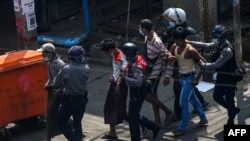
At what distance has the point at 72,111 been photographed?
9.84m

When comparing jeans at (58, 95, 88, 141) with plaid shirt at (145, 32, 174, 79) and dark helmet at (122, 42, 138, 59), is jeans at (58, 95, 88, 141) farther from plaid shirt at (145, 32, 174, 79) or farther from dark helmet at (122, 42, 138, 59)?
plaid shirt at (145, 32, 174, 79)

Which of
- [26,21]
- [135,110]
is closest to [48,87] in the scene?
[135,110]

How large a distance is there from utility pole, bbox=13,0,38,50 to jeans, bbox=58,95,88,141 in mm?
2120

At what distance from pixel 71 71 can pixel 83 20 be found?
21.8ft

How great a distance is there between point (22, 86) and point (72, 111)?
4.20ft

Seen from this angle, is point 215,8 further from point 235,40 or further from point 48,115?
point 48,115

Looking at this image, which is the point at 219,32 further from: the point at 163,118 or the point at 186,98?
the point at 163,118

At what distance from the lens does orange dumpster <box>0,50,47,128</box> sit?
1060 centimetres

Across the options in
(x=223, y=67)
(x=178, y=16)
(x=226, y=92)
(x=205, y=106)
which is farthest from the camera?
(x=205, y=106)

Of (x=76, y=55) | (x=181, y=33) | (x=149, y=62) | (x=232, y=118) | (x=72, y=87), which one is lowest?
(x=232, y=118)

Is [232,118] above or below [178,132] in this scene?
above

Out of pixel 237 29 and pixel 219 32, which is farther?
pixel 237 29

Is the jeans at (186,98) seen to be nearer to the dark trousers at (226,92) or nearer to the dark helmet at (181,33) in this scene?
the dark trousers at (226,92)

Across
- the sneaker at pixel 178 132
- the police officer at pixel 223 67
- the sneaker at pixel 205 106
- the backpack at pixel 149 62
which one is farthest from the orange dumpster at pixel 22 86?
the police officer at pixel 223 67
